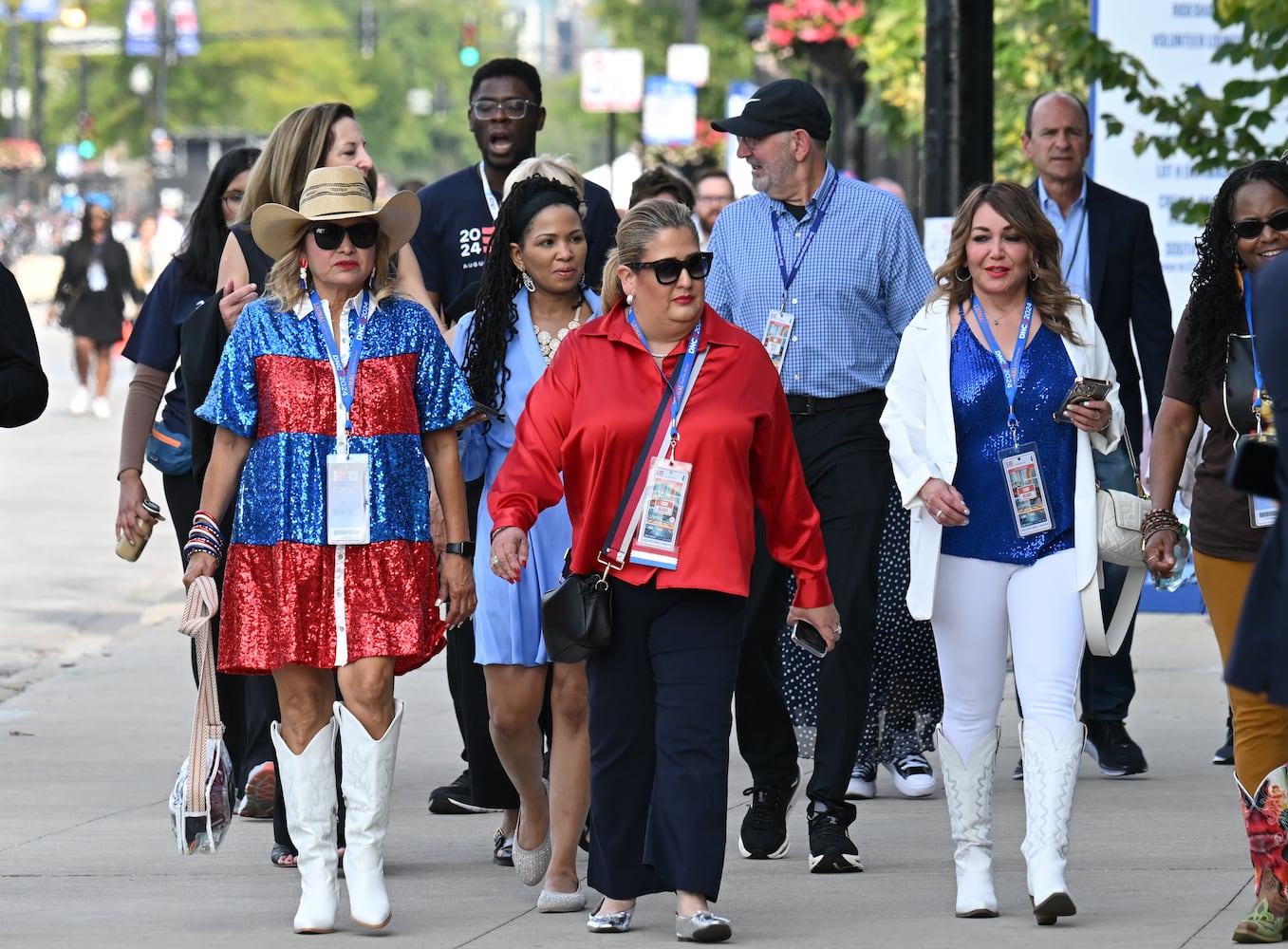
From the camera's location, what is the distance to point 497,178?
800cm

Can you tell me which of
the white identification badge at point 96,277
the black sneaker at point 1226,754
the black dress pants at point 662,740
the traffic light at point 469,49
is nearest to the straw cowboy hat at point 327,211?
the black dress pants at point 662,740

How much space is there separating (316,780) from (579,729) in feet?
2.49

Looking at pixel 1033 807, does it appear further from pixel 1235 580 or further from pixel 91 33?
pixel 91 33

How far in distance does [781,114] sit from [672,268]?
139 centimetres

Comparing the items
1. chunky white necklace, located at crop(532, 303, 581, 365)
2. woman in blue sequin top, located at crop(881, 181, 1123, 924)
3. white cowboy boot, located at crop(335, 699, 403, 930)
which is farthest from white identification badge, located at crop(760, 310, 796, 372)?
white cowboy boot, located at crop(335, 699, 403, 930)

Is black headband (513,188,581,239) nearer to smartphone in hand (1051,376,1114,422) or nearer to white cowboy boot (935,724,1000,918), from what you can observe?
smartphone in hand (1051,376,1114,422)

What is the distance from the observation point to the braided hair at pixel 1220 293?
20.1 ft

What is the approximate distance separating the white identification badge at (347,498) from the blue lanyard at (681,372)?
0.77 metres

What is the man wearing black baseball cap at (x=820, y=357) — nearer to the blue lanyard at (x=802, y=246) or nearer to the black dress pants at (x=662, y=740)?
the blue lanyard at (x=802, y=246)

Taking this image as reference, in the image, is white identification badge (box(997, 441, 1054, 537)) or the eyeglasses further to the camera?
the eyeglasses

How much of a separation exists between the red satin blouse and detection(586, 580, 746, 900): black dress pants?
11cm

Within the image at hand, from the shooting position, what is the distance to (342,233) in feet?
20.2

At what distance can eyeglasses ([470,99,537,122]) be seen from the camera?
26.3 feet

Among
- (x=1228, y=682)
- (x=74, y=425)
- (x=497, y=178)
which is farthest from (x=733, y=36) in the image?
(x=1228, y=682)
